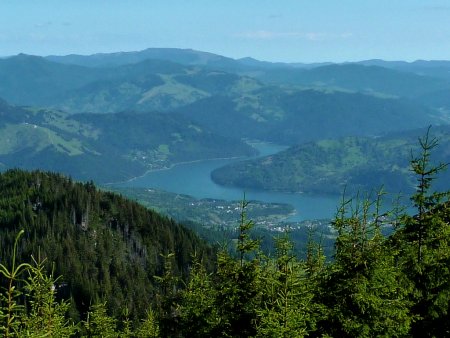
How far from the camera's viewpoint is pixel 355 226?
109ft

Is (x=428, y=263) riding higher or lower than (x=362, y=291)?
higher

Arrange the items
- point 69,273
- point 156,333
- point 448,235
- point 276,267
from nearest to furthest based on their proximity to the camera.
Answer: point 448,235 < point 276,267 < point 156,333 < point 69,273

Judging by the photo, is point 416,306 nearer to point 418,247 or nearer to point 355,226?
point 418,247

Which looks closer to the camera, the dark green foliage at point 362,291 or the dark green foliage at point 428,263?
the dark green foliage at point 362,291

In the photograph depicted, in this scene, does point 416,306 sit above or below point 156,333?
above

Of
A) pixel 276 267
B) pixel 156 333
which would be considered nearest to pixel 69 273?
pixel 156 333

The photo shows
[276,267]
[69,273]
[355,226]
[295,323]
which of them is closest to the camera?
[295,323]

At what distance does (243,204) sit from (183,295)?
29.4 ft

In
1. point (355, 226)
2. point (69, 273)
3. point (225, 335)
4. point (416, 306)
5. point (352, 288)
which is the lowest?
point (69, 273)

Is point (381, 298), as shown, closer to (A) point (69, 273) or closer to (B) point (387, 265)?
(B) point (387, 265)

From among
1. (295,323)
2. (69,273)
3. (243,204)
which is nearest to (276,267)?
(243,204)

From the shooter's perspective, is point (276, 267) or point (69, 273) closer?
point (276, 267)

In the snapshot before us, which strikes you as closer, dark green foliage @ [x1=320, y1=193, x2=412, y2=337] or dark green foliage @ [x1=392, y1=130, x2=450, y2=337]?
dark green foliage @ [x1=320, y1=193, x2=412, y2=337]

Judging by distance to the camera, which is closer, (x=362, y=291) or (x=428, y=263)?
Result: (x=362, y=291)
